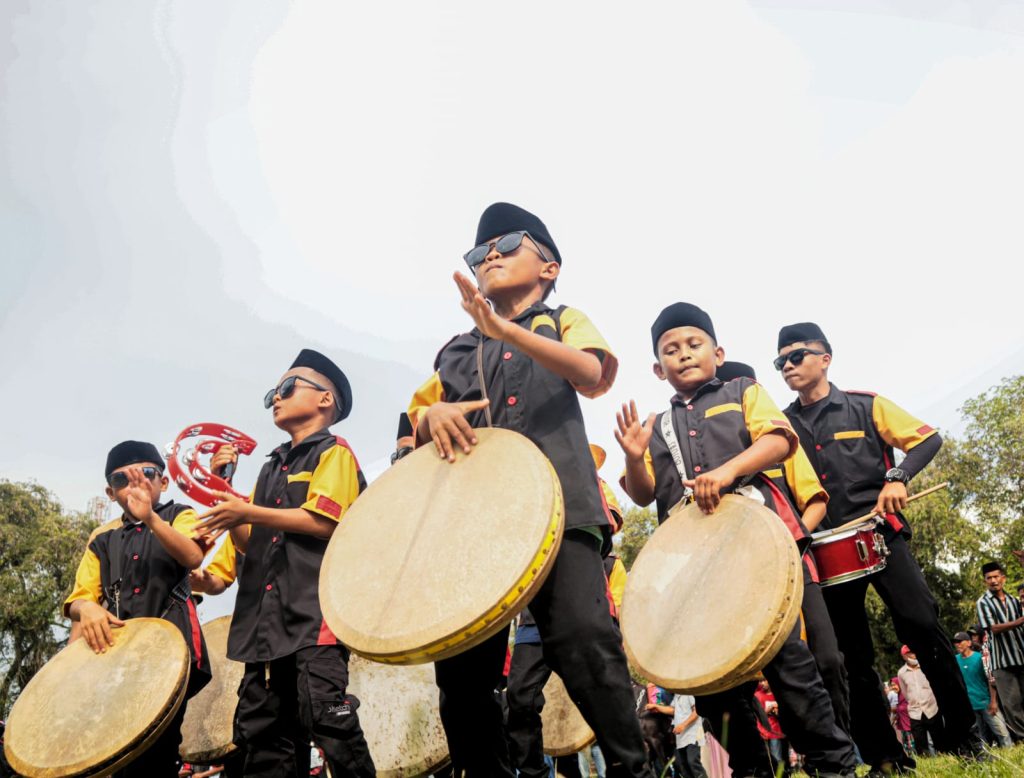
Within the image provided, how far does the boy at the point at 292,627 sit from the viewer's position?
11.3 ft

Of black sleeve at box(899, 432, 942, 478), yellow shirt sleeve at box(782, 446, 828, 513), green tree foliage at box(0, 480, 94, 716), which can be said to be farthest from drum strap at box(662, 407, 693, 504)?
green tree foliage at box(0, 480, 94, 716)

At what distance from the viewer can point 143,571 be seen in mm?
4867

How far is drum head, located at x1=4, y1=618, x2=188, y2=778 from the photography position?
387 cm

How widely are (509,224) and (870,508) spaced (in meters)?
2.83

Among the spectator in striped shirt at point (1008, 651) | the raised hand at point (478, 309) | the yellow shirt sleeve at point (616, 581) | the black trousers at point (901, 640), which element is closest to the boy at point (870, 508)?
the black trousers at point (901, 640)

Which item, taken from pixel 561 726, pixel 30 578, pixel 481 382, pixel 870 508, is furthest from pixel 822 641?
pixel 30 578

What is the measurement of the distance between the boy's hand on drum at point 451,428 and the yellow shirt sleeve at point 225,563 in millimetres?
2607

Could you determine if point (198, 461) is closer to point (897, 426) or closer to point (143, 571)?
point (143, 571)

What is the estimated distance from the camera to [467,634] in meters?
2.17

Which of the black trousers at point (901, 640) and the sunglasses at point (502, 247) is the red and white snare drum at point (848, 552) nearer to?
the black trousers at point (901, 640)

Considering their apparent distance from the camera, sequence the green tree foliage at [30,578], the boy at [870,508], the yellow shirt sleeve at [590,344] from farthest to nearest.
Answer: the green tree foliage at [30,578] → the boy at [870,508] → the yellow shirt sleeve at [590,344]

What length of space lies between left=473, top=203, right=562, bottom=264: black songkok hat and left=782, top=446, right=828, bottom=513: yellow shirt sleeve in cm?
183

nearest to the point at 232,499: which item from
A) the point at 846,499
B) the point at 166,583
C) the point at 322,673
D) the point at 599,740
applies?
the point at 322,673

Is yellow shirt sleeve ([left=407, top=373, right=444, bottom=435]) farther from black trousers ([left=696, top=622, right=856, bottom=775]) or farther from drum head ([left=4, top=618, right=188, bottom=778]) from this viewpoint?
drum head ([left=4, top=618, right=188, bottom=778])
